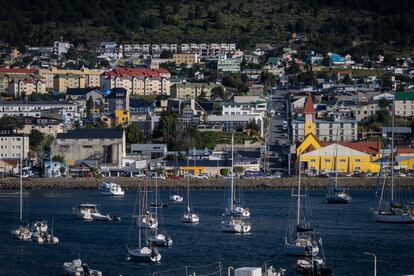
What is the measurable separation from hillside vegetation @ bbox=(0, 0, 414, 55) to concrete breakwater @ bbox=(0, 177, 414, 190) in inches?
1288

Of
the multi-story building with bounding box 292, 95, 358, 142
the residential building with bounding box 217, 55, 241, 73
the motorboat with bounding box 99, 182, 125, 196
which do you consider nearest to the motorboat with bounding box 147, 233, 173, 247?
the motorboat with bounding box 99, 182, 125, 196

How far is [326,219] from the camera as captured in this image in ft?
119

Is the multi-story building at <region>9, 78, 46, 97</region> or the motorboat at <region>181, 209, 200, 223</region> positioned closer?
the motorboat at <region>181, 209, 200, 223</region>

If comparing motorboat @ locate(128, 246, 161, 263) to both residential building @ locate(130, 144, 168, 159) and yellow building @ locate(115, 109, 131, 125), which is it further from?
yellow building @ locate(115, 109, 131, 125)

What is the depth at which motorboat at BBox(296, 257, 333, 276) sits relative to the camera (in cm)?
2527

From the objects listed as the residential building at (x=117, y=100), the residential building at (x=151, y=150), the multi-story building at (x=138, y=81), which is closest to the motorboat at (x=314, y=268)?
the residential building at (x=151, y=150)

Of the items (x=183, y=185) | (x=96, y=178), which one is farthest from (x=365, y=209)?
(x=96, y=178)

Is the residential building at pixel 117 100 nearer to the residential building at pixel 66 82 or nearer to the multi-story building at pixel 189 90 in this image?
the multi-story building at pixel 189 90

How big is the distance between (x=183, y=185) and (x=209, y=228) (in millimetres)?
14436

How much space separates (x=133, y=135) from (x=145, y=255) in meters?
28.3

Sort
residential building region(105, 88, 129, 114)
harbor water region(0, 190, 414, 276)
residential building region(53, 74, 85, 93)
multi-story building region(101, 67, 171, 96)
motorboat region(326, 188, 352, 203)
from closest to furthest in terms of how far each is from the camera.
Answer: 1. harbor water region(0, 190, 414, 276)
2. motorboat region(326, 188, 352, 203)
3. residential building region(105, 88, 129, 114)
4. multi-story building region(101, 67, 171, 96)
5. residential building region(53, 74, 85, 93)

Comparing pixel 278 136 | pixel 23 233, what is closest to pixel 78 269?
pixel 23 233

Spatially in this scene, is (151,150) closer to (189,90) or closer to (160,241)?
(189,90)

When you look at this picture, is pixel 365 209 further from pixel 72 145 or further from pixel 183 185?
pixel 72 145
